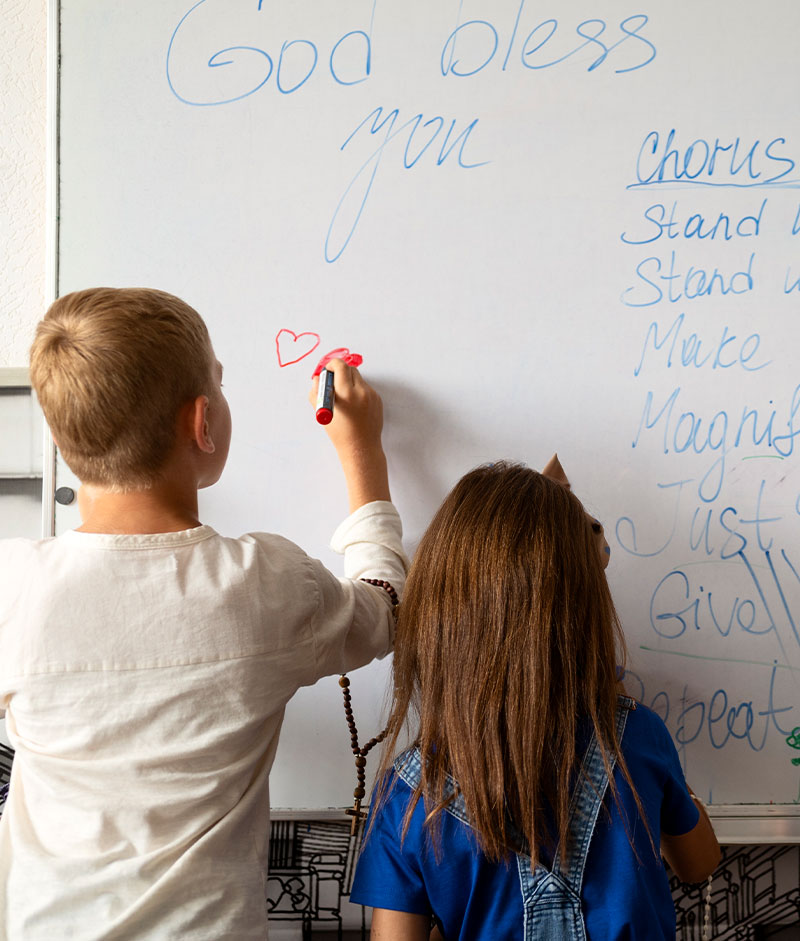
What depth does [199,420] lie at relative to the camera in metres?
0.68

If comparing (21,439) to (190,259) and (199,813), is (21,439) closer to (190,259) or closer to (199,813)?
(190,259)

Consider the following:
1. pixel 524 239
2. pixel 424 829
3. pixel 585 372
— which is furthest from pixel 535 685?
pixel 524 239

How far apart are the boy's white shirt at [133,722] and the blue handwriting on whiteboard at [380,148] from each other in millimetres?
389

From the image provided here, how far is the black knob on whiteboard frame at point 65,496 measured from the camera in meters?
0.89

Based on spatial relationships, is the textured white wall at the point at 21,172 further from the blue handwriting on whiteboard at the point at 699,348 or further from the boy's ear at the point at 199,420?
the blue handwriting on whiteboard at the point at 699,348

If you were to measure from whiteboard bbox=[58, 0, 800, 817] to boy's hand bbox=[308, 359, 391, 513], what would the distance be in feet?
0.12

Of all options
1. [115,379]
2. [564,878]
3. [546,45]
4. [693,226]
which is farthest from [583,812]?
[546,45]

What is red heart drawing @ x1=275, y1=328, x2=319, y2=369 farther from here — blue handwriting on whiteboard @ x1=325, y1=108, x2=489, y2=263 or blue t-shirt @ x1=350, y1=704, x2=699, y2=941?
blue t-shirt @ x1=350, y1=704, x2=699, y2=941

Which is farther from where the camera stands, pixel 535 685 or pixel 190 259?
pixel 190 259

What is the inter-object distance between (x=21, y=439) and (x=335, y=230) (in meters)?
0.48

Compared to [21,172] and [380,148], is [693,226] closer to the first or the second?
[380,148]

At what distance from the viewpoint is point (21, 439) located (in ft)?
3.36

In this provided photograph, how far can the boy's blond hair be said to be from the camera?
0.64 metres

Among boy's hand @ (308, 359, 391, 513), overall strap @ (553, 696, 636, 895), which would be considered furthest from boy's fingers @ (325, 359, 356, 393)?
overall strap @ (553, 696, 636, 895)
